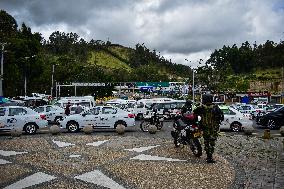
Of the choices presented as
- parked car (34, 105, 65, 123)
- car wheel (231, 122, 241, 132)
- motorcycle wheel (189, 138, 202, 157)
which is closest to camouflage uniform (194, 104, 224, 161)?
motorcycle wheel (189, 138, 202, 157)

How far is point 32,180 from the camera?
9.78 meters

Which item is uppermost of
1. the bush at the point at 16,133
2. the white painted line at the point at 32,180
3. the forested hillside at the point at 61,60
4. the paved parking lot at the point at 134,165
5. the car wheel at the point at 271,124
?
the forested hillside at the point at 61,60

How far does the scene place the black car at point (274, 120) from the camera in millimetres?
24484

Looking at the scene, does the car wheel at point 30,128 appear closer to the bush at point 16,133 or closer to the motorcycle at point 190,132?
the bush at point 16,133

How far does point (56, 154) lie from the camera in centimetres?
1350

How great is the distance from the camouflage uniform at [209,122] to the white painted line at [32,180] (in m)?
4.54


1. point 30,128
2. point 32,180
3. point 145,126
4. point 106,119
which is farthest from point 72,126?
point 32,180

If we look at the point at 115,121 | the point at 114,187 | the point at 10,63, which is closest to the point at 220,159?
the point at 114,187

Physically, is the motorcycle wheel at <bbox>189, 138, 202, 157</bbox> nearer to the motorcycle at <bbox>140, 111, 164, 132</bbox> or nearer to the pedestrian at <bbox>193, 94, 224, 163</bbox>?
the pedestrian at <bbox>193, 94, 224, 163</bbox>

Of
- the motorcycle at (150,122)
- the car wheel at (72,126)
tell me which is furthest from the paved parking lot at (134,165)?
the motorcycle at (150,122)

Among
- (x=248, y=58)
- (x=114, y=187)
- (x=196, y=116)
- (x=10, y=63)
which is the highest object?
(x=248, y=58)

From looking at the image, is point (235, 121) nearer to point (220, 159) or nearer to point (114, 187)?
point (220, 159)

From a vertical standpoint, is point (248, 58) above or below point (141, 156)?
above

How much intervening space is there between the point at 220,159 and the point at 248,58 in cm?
14141
